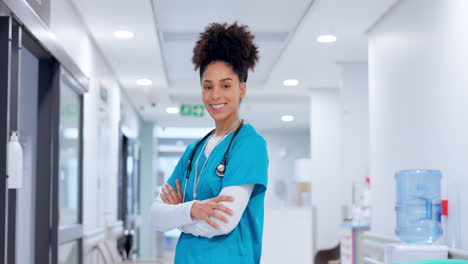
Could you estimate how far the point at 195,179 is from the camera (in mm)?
1775

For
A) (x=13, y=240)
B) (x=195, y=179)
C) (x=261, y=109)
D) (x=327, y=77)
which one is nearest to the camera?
(x=195, y=179)

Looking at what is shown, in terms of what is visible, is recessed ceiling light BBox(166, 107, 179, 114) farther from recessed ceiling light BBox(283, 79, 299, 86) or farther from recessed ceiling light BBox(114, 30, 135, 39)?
recessed ceiling light BBox(114, 30, 135, 39)

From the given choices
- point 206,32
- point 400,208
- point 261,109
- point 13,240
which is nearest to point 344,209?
point 400,208

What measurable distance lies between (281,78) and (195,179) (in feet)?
23.0

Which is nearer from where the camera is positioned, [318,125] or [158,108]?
[318,125]

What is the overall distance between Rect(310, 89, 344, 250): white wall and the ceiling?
1.62 ft

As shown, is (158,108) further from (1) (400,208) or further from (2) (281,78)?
(1) (400,208)

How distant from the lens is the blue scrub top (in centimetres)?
167

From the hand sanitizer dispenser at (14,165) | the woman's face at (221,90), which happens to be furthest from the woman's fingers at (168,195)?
the hand sanitizer dispenser at (14,165)

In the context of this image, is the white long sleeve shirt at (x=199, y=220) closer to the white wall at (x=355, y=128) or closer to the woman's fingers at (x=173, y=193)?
the woman's fingers at (x=173, y=193)

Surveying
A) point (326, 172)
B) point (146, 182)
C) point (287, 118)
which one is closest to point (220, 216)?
point (326, 172)

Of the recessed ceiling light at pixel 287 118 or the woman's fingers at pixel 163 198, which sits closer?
the woman's fingers at pixel 163 198

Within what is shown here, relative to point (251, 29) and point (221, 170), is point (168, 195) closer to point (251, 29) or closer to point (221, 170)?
point (221, 170)

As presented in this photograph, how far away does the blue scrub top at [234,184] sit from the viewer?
167 cm
